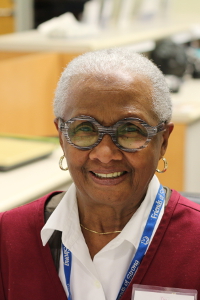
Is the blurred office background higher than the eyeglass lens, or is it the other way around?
the eyeglass lens

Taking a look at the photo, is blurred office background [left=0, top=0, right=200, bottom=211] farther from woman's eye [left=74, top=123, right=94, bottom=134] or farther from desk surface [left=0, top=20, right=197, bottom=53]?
woman's eye [left=74, top=123, right=94, bottom=134]

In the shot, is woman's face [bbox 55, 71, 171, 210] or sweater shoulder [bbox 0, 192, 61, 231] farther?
sweater shoulder [bbox 0, 192, 61, 231]

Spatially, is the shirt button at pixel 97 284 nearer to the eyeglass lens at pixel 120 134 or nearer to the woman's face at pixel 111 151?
the woman's face at pixel 111 151

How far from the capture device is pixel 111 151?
1.16 m

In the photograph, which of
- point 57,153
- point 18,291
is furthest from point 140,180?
point 57,153

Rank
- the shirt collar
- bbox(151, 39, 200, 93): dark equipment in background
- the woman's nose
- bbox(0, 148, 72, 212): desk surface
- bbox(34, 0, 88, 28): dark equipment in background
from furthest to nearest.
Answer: bbox(34, 0, 88, 28): dark equipment in background < bbox(151, 39, 200, 93): dark equipment in background < bbox(0, 148, 72, 212): desk surface < the shirt collar < the woman's nose

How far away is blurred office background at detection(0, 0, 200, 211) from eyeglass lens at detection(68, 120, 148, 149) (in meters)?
0.66

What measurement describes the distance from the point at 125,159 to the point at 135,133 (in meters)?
0.06

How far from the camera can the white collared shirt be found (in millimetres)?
1239

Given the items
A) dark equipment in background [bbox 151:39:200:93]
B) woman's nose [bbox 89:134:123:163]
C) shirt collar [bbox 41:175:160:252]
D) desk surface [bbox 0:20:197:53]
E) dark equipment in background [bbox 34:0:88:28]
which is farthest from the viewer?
dark equipment in background [bbox 34:0:88:28]

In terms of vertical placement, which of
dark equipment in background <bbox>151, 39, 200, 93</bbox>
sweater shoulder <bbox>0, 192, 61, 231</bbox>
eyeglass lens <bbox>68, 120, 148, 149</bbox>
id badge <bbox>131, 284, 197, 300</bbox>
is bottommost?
dark equipment in background <bbox>151, 39, 200, 93</bbox>

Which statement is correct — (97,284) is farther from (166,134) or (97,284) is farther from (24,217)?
(166,134)

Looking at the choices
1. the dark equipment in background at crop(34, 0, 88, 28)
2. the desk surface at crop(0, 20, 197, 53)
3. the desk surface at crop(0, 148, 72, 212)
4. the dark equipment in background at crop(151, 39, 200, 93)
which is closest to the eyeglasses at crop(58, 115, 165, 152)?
the desk surface at crop(0, 148, 72, 212)

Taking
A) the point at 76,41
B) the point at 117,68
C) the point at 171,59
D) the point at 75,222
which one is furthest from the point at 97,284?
the point at 171,59
